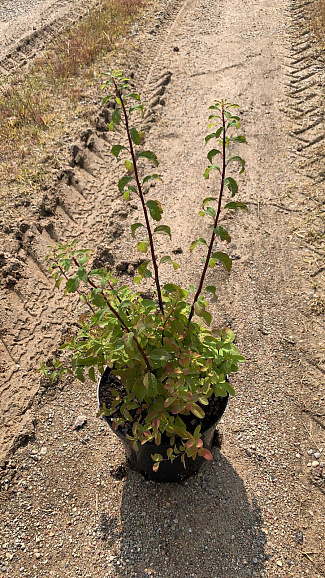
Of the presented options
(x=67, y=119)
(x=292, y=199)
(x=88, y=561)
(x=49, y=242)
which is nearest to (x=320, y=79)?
(x=292, y=199)

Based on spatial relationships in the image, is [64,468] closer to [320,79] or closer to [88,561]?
[88,561]

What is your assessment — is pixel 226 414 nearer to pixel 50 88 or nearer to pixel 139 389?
pixel 139 389

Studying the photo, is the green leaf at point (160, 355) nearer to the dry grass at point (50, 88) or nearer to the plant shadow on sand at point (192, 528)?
the plant shadow on sand at point (192, 528)

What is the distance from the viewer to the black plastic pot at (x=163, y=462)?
2633mm

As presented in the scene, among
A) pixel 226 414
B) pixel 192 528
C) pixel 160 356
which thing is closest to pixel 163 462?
pixel 192 528

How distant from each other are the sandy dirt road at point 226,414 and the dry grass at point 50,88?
72cm

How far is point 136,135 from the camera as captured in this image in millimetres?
1812

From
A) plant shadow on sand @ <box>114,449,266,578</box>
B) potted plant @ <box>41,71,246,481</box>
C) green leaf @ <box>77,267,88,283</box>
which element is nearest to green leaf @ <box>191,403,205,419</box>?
potted plant @ <box>41,71,246,481</box>

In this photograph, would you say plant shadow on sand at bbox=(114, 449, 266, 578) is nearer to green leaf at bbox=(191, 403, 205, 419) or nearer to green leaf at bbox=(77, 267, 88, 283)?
green leaf at bbox=(191, 403, 205, 419)

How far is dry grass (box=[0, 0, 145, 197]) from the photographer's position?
18.6ft

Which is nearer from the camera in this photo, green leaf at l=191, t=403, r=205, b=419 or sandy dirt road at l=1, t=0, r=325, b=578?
green leaf at l=191, t=403, r=205, b=419

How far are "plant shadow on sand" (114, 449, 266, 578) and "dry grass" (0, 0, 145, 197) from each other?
12.6ft

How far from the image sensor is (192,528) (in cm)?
284

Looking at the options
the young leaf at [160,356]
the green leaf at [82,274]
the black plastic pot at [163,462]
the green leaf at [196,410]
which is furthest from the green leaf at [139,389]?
the green leaf at [82,274]
